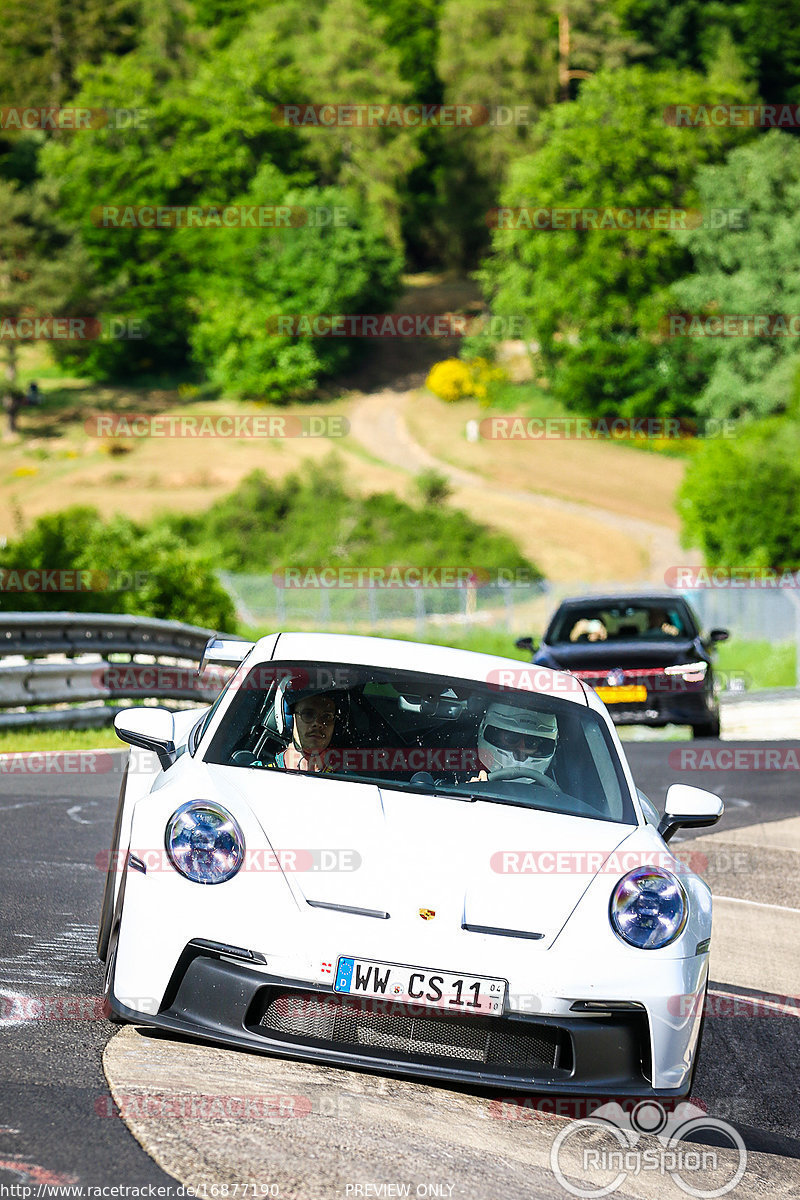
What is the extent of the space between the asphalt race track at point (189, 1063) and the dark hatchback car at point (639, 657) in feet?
17.6

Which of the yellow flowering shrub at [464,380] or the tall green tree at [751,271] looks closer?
the tall green tree at [751,271]

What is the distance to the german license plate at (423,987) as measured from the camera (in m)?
4.18

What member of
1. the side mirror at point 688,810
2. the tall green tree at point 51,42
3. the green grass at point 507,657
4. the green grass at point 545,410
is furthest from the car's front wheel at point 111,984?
the tall green tree at point 51,42

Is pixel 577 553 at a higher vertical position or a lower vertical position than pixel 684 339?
lower

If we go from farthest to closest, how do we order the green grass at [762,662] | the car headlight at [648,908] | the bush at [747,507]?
the bush at [747,507] < the green grass at [762,662] < the car headlight at [648,908]

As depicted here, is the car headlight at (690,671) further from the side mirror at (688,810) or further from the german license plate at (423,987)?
the german license plate at (423,987)

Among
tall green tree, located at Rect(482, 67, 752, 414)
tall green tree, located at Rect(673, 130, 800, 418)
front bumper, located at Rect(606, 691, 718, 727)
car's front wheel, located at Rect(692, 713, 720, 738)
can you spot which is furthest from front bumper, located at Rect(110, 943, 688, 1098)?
tall green tree, located at Rect(482, 67, 752, 414)

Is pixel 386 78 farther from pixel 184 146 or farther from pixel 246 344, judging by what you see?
pixel 246 344

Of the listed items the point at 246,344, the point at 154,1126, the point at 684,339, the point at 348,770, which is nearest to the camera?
the point at 154,1126

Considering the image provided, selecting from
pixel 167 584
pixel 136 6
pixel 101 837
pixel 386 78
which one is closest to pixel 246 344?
pixel 386 78

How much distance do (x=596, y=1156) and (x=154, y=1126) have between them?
1.30 m

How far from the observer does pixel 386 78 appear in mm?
95812

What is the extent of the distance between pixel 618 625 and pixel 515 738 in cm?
1020

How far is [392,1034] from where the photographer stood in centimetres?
423
